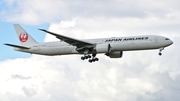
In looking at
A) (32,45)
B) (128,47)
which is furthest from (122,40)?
(32,45)

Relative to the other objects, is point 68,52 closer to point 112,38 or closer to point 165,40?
point 112,38

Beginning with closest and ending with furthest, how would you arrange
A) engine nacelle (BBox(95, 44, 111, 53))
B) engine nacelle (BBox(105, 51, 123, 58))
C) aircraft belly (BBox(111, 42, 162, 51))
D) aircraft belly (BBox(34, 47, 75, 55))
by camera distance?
aircraft belly (BBox(111, 42, 162, 51)), engine nacelle (BBox(95, 44, 111, 53)), aircraft belly (BBox(34, 47, 75, 55)), engine nacelle (BBox(105, 51, 123, 58))

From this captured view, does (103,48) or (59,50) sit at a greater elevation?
(103,48)

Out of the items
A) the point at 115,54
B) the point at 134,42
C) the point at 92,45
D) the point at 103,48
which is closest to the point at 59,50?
the point at 92,45

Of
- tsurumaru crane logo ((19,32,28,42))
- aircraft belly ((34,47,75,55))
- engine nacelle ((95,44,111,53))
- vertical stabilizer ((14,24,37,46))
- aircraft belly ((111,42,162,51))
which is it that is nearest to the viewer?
aircraft belly ((111,42,162,51))

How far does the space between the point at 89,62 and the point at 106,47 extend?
5.92 m

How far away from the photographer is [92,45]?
90.9 metres

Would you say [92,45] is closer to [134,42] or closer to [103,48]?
[103,48]

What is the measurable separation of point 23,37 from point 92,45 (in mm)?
16328

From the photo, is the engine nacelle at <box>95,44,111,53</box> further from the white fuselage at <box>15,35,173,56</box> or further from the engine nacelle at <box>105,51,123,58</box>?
the engine nacelle at <box>105,51,123,58</box>

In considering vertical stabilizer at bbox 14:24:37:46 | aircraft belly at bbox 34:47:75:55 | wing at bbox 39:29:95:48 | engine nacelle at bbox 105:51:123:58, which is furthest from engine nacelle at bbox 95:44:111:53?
vertical stabilizer at bbox 14:24:37:46

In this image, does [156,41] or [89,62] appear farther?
[89,62]

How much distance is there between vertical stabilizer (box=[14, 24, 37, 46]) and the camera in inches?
3894

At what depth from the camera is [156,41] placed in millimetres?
87125
